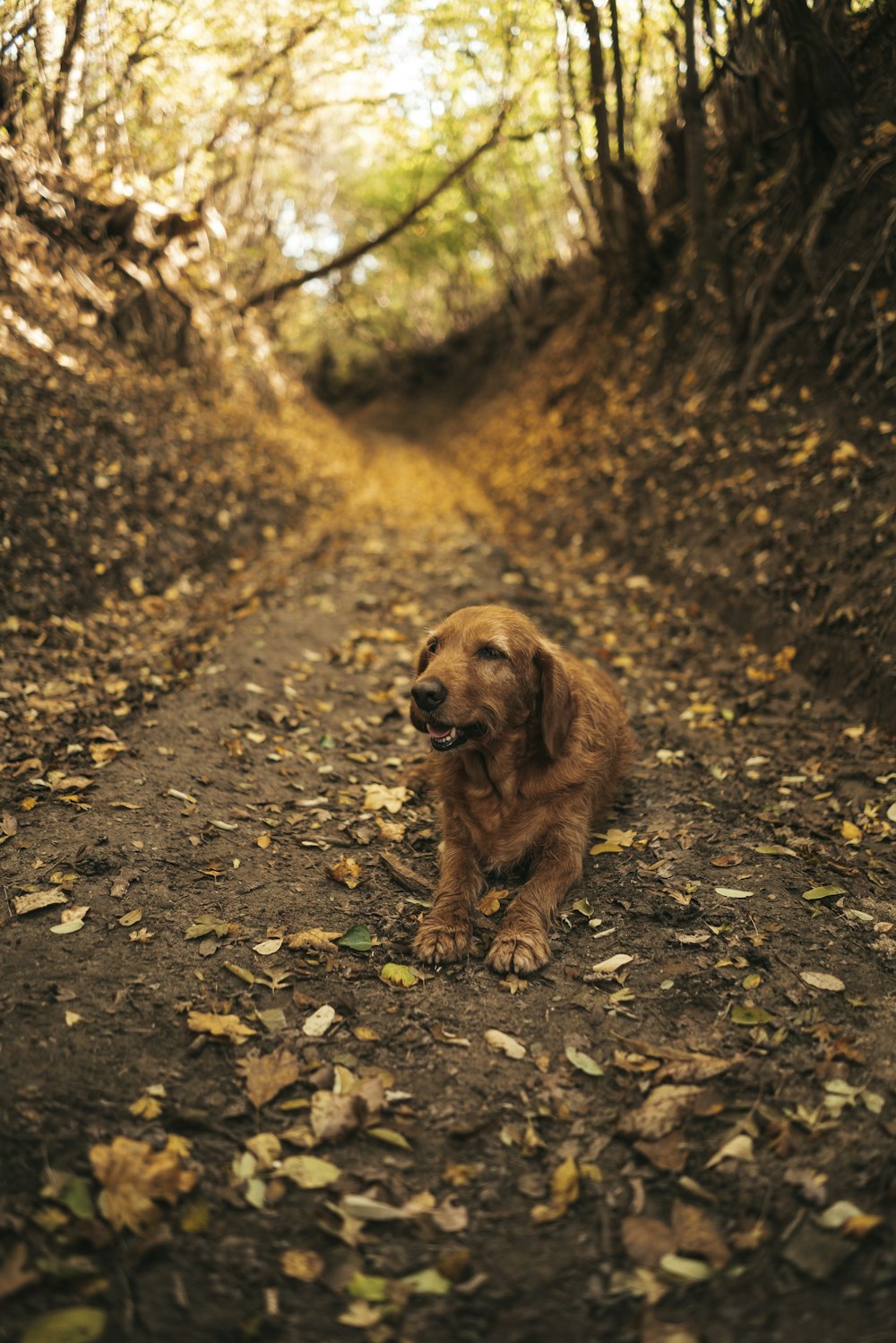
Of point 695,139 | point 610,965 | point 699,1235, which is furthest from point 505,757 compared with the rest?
point 695,139

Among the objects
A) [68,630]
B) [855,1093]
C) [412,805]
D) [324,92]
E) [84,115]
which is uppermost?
[324,92]

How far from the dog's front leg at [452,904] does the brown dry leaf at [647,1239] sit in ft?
4.35

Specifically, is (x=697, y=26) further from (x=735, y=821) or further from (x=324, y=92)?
(x=735, y=821)

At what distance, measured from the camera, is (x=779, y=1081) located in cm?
279

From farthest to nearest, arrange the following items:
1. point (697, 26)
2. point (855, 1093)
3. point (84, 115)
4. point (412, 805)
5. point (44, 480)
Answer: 1. point (697, 26)
2. point (84, 115)
3. point (44, 480)
4. point (412, 805)
5. point (855, 1093)

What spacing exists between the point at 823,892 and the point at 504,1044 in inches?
74.0

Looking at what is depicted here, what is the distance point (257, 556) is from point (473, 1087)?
769 cm

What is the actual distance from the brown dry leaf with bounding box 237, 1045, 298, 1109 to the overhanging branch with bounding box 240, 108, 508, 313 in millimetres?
13296

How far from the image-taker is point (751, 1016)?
312cm

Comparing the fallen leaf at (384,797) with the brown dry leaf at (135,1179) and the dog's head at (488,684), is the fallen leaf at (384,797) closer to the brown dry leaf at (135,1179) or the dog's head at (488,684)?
the dog's head at (488,684)

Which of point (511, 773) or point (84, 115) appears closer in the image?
point (511, 773)

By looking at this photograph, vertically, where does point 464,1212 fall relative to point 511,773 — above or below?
below

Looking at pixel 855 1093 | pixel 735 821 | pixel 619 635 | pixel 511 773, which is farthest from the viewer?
pixel 619 635

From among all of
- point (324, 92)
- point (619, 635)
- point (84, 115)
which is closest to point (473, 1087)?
point (619, 635)
